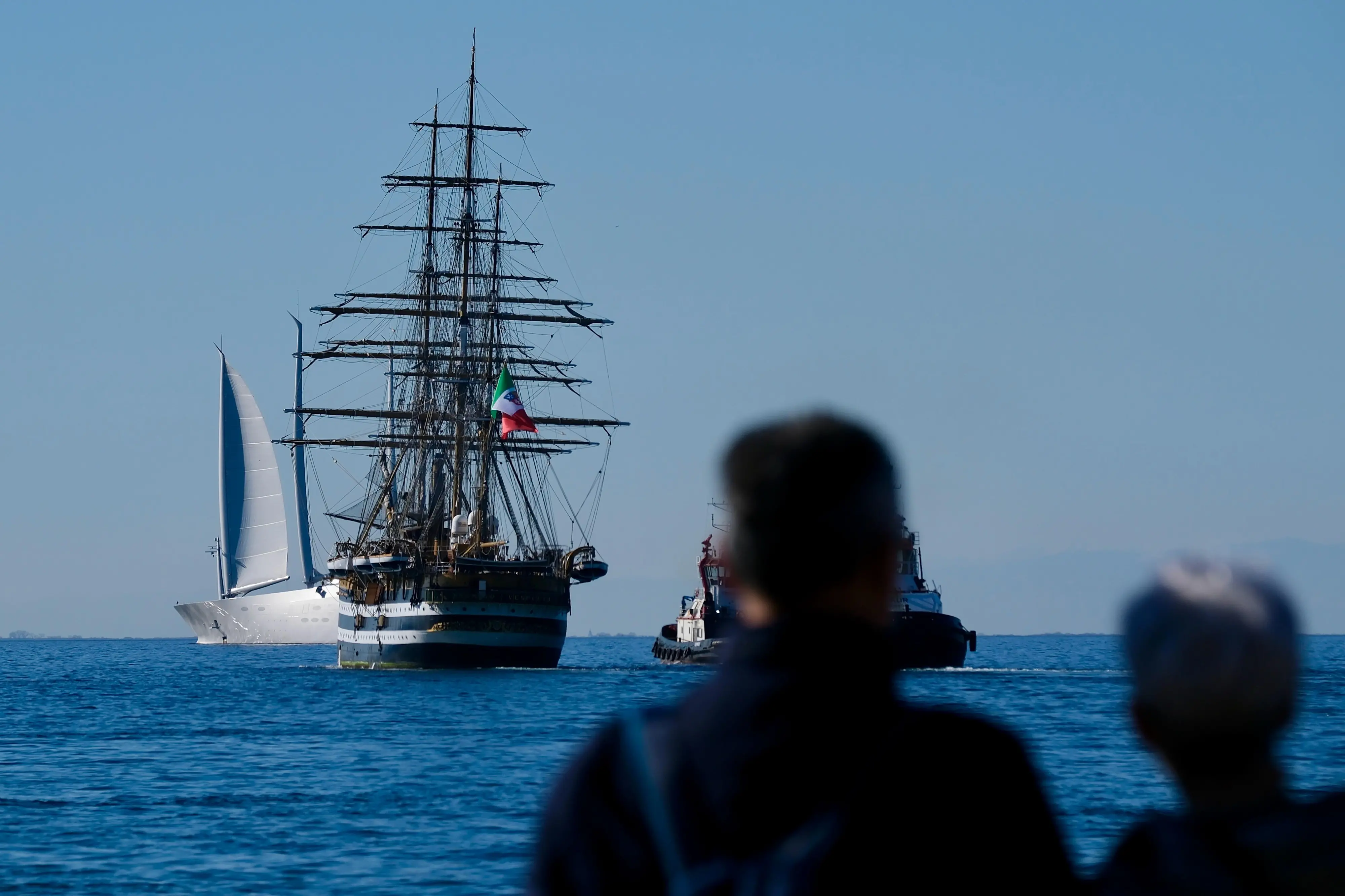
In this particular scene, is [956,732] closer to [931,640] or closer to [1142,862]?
[1142,862]

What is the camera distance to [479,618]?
3022 inches

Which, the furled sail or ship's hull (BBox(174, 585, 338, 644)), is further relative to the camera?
ship's hull (BBox(174, 585, 338, 644))

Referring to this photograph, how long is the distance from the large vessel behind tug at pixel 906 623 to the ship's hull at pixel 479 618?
7.57m

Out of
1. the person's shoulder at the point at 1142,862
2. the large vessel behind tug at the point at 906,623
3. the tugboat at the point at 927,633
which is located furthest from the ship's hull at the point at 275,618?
the person's shoulder at the point at 1142,862

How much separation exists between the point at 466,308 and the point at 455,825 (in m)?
63.9

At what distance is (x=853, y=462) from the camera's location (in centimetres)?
274

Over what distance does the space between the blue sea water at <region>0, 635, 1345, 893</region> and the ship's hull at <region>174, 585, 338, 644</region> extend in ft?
296

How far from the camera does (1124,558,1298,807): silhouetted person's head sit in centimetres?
286

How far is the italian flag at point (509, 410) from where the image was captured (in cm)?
7362

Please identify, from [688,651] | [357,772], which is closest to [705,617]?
[688,651]

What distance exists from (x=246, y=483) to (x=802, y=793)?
138 meters

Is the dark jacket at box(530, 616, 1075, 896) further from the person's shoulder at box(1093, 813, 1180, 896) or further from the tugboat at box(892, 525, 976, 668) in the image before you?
the tugboat at box(892, 525, 976, 668)

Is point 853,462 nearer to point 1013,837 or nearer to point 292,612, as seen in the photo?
point 1013,837

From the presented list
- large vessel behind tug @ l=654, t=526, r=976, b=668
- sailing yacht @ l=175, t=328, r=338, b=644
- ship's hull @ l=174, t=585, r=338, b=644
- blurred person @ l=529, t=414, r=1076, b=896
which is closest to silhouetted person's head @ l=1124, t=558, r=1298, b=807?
blurred person @ l=529, t=414, r=1076, b=896
